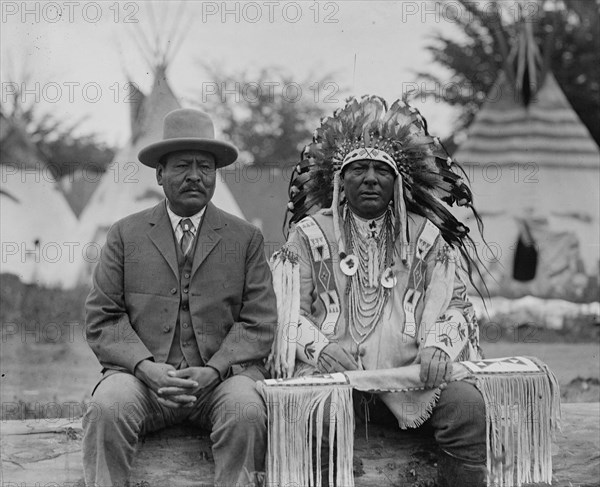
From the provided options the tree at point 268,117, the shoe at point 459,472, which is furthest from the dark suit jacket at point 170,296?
the tree at point 268,117

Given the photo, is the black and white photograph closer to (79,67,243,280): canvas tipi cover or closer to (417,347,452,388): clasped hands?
(417,347,452,388): clasped hands

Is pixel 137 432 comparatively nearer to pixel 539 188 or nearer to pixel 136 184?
pixel 136 184

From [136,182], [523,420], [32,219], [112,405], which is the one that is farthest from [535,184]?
[112,405]

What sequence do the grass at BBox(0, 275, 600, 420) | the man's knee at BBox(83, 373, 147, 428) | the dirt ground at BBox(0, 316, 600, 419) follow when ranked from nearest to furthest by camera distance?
the man's knee at BBox(83, 373, 147, 428)
the dirt ground at BBox(0, 316, 600, 419)
the grass at BBox(0, 275, 600, 420)

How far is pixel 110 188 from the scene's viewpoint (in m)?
10.3

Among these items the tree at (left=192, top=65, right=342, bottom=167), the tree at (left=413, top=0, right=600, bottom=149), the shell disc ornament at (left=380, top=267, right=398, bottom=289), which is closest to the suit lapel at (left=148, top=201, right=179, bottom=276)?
the shell disc ornament at (left=380, top=267, right=398, bottom=289)

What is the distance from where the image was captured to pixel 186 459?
3756 mm

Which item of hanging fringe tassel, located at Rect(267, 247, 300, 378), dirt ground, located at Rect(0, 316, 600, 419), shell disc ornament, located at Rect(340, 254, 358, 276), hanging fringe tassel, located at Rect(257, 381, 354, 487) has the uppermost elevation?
shell disc ornament, located at Rect(340, 254, 358, 276)

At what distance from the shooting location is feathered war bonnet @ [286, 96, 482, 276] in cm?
418

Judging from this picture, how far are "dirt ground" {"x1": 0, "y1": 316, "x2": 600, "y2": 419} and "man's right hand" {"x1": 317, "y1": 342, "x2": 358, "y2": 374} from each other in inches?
125

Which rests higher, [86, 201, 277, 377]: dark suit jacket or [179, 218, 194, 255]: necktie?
[179, 218, 194, 255]: necktie

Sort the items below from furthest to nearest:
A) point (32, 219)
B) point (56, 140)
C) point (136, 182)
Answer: point (56, 140) < point (136, 182) < point (32, 219)

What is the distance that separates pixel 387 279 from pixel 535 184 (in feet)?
22.8

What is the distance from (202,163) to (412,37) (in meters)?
7.24
